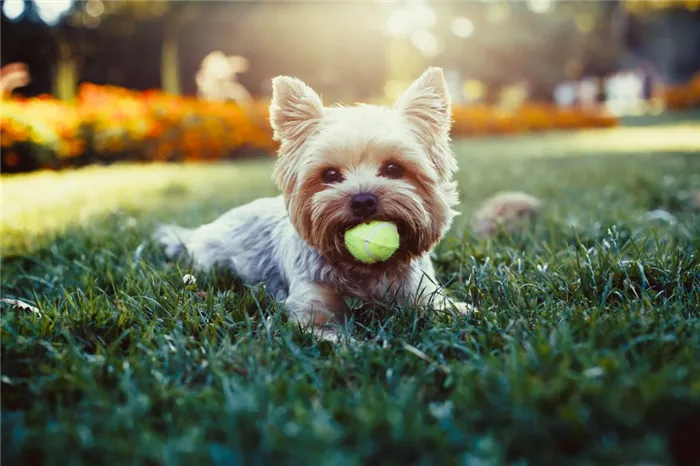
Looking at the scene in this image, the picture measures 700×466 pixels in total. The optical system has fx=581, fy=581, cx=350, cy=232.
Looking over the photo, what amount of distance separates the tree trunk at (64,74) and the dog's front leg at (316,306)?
22.7 m

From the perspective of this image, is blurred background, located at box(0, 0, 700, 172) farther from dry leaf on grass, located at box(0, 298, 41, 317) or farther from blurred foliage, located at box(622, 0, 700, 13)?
dry leaf on grass, located at box(0, 298, 41, 317)

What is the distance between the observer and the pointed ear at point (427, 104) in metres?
3.47

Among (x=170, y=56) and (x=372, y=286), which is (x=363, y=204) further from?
(x=170, y=56)

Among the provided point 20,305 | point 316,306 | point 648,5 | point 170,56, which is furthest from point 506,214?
point 648,5

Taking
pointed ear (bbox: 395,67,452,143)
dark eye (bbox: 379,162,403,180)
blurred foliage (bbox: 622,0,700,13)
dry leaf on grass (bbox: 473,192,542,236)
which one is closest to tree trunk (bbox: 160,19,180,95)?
dry leaf on grass (bbox: 473,192,542,236)

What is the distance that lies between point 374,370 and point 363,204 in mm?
972

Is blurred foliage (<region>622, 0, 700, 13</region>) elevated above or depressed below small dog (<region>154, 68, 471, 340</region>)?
above

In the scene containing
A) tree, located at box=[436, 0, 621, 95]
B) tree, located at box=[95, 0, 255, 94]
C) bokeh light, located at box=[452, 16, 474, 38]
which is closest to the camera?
tree, located at box=[95, 0, 255, 94]

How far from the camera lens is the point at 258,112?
52.4ft

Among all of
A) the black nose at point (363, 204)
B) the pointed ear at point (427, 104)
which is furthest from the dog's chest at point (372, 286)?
the pointed ear at point (427, 104)

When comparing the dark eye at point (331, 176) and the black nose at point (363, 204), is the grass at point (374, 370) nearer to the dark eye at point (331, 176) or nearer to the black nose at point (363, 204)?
the black nose at point (363, 204)

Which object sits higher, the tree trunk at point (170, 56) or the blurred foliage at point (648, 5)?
the blurred foliage at point (648, 5)

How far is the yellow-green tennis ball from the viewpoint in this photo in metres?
3.07

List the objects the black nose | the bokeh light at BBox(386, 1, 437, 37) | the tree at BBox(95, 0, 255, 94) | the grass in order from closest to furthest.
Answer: the grass < the black nose < the tree at BBox(95, 0, 255, 94) < the bokeh light at BBox(386, 1, 437, 37)
